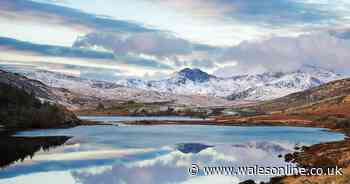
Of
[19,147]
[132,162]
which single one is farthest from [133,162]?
[19,147]

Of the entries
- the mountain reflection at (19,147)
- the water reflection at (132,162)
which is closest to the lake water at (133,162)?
the water reflection at (132,162)

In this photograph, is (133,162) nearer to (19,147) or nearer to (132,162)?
(132,162)

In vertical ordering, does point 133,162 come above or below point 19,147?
below

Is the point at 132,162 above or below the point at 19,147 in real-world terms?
below

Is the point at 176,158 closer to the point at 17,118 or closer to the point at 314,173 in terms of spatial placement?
the point at 314,173

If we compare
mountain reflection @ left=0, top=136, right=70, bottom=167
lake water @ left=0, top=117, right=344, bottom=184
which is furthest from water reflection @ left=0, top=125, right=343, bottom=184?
mountain reflection @ left=0, top=136, right=70, bottom=167

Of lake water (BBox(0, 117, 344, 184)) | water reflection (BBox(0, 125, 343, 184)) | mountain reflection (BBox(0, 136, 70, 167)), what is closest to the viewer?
lake water (BBox(0, 117, 344, 184))

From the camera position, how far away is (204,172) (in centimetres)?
7838

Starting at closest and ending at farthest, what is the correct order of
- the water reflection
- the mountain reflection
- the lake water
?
the lake water < the water reflection < the mountain reflection

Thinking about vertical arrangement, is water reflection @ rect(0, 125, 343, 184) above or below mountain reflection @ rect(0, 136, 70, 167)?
below

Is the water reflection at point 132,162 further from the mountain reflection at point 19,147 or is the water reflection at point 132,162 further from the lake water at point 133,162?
the mountain reflection at point 19,147

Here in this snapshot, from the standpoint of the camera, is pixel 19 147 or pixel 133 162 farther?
pixel 19 147

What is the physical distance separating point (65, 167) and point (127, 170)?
1136 centimetres

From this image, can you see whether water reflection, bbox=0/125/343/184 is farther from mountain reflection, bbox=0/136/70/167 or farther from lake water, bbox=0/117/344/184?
mountain reflection, bbox=0/136/70/167
